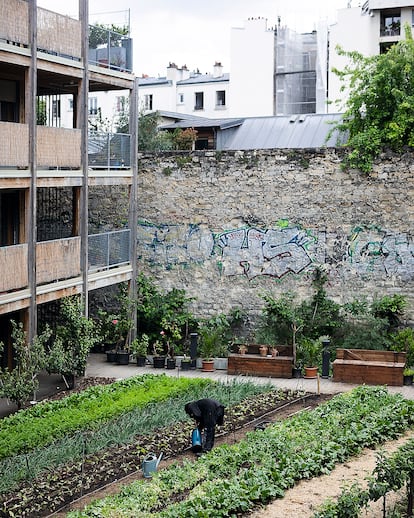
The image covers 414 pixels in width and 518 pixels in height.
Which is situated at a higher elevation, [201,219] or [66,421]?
[201,219]

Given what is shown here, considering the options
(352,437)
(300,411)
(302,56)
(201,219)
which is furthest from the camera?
(302,56)

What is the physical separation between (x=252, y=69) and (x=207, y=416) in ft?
110

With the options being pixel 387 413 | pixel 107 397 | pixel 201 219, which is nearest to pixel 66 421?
pixel 107 397

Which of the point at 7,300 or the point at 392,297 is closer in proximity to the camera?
the point at 7,300

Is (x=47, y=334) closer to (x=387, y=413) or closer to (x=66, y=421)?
(x=66, y=421)

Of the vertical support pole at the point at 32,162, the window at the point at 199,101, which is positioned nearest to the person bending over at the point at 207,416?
the vertical support pole at the point at 32,162

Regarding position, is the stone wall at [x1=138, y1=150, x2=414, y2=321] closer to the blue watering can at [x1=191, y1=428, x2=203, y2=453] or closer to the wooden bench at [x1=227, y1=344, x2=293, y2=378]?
the wooden bench at [x1=227, y1=344, x2=293, y2=378]

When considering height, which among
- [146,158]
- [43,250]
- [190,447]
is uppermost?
[146,158]

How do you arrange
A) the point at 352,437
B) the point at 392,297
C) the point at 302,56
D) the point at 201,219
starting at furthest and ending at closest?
the point at 302,56
the point at 201,219
the point at 392,297
the point at 352,437

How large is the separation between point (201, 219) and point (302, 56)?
25709mm

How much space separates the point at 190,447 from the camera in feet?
46.2

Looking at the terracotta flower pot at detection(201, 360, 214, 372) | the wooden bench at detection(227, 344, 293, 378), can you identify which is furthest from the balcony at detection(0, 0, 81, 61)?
the wooden bench at detection(227, 344, 293, 378)

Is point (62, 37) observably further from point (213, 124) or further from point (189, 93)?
point (189, 93)

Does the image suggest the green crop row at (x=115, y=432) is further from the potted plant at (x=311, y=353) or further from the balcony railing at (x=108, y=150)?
the balcony railing at (x=108, y=150)
